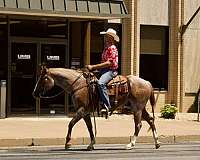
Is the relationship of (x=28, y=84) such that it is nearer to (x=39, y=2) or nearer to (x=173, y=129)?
(x=39, y=2)

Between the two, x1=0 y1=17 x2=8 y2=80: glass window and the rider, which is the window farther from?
the rider

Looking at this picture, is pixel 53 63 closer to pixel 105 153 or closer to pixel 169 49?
pixel 169 49

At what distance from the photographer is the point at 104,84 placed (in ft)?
48.4

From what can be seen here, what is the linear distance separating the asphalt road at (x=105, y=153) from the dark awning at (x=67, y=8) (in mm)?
6815

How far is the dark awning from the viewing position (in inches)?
829

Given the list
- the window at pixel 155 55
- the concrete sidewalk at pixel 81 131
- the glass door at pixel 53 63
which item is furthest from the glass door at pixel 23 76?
the window at pixel 155 55

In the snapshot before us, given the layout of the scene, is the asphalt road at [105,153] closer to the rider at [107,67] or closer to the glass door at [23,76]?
the rider at [107,67]

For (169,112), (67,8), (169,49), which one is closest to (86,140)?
(67,8)

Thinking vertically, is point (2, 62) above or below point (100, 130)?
above

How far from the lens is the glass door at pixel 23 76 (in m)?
22.8

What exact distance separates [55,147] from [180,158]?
3.96 m

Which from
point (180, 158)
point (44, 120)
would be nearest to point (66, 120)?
point (44, 120)

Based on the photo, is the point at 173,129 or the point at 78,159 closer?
the point at 78,159

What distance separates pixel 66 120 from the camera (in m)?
22.6
